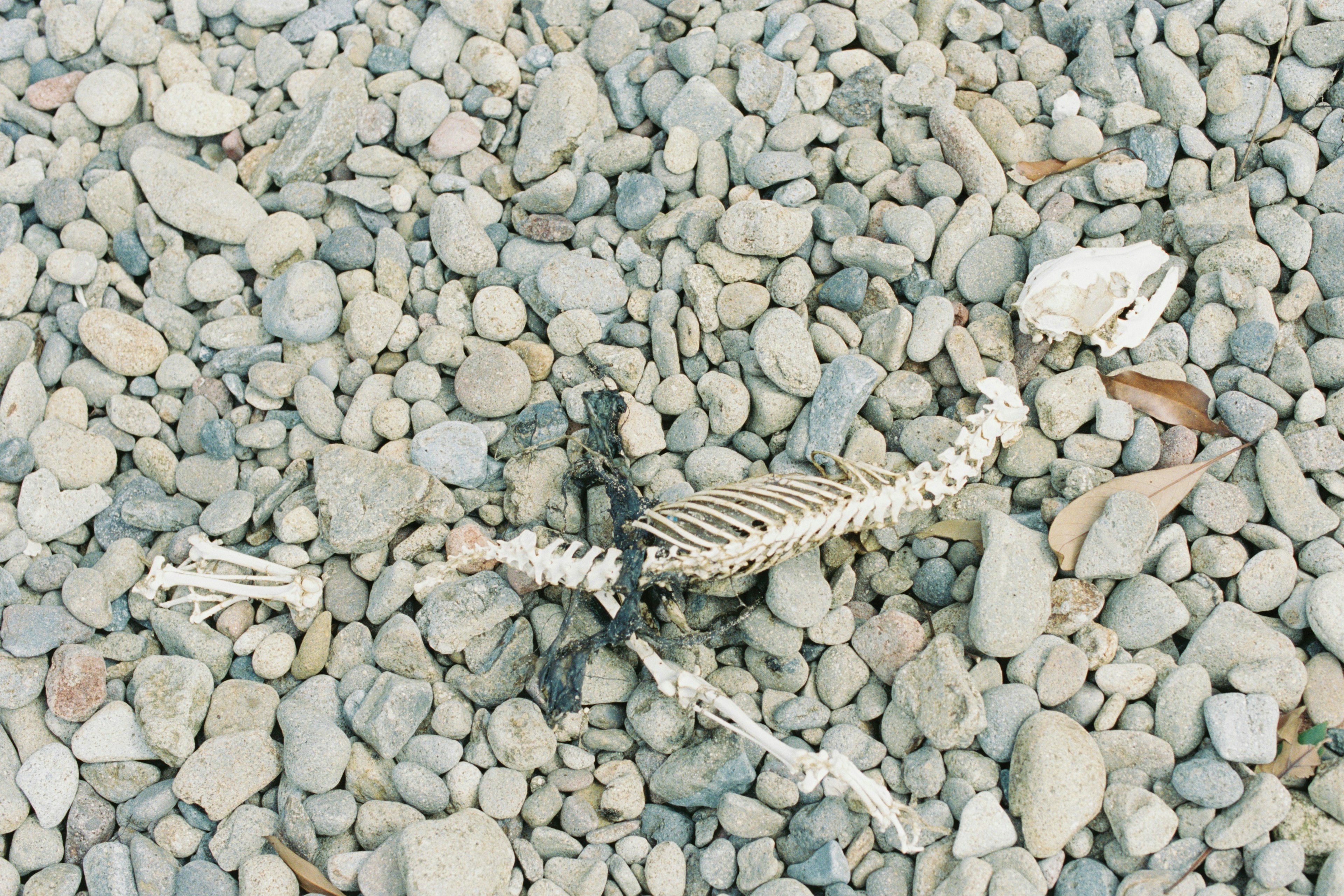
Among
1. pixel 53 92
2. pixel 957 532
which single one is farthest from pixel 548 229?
pixel 53 92

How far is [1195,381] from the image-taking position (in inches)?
136

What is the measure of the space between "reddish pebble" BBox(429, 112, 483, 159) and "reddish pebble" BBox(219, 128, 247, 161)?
34.1 inches

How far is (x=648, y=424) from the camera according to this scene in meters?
3.54

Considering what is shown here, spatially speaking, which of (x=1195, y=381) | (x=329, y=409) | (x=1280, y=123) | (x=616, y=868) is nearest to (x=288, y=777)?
(x=616, y=868)

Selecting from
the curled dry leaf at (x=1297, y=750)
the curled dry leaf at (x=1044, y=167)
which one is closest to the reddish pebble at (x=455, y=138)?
the curled dry leaf at (x=1044, y=167)

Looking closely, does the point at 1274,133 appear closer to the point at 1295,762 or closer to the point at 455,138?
the point at 1295,762

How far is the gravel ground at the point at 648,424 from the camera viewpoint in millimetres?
3021

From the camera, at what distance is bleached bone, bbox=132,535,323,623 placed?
3.33 meters

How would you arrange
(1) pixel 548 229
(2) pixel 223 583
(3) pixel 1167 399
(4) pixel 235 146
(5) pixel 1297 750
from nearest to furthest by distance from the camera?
(5) pixel 1297 750, (2) pixel 223 583, (3) pixel 1167 399, (1) pixel 548 229, (4) pixel 235 146

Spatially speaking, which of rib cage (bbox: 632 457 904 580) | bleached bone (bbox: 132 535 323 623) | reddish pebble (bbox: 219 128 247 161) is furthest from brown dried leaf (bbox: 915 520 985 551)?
reddish pebble (bbox: 219 128 247 161)

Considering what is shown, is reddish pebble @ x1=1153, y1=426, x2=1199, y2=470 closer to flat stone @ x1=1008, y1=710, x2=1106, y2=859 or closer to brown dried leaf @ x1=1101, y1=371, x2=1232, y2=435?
brown dried leaf @ x1=1101, y1=371, x2=1232, y2=435

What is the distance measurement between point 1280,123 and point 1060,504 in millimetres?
1863

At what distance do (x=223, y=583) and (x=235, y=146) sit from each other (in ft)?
6.63

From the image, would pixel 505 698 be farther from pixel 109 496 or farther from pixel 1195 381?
pixel 1195 381
